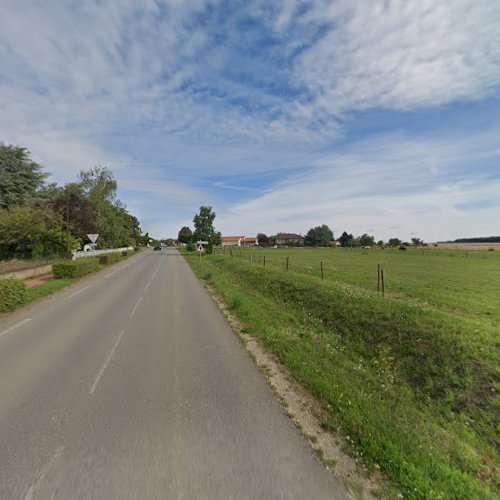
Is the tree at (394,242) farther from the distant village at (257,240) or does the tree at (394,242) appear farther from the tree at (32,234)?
the tree at (32,234)

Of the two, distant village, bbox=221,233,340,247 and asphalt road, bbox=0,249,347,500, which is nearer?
asphalt road, bbox=0,249,347,500

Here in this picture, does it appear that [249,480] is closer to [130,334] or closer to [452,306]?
[130,334]

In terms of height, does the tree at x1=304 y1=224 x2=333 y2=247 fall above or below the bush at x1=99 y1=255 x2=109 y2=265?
above

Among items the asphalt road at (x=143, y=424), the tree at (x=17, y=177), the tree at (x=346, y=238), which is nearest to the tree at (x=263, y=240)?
the tree at (x=346, y=238)

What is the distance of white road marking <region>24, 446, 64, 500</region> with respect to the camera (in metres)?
2.57

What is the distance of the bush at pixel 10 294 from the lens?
394 inches

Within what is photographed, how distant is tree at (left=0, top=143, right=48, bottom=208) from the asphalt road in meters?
41.1

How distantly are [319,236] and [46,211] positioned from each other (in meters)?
113

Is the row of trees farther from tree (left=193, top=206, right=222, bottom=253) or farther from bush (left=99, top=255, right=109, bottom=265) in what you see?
tree (left=193, top=206, right=222, bottom=253)

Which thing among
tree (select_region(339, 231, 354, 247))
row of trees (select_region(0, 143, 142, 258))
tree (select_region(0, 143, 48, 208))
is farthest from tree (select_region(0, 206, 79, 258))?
tree (select_region(339, 231, 354, 247))

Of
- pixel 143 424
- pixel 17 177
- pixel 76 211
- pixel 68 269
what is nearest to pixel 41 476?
pixel 143 424

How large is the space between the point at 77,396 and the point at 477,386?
6.98 m

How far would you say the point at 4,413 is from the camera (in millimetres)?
3834

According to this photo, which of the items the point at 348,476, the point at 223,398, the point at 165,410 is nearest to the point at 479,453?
the point at 348,476
